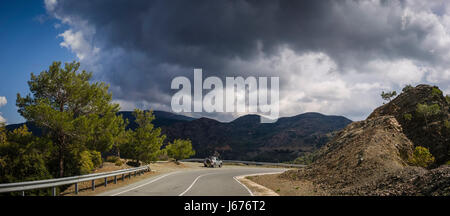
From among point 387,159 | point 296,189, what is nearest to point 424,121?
point 387,159

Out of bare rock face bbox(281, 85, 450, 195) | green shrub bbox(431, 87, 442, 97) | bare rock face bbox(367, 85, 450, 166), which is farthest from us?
green shrub bbox(431, 87, 442, 97)

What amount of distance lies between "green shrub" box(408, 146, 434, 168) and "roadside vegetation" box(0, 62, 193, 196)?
26517 mm

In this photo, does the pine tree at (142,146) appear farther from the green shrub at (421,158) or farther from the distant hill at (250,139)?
the distant hill at (250,139)

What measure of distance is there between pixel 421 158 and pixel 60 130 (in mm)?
29883

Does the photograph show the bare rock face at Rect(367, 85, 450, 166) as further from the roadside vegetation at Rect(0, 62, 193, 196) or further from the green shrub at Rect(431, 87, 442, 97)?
the roadside vegetation at Rect(0, 62, 193, 196)

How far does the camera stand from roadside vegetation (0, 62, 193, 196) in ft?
75.6

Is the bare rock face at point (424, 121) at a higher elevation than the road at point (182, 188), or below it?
higher

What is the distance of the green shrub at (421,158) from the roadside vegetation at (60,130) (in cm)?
2652

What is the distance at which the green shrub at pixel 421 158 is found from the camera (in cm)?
2148

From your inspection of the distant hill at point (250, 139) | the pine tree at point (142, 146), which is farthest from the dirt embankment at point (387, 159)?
the distant hill at point (250, 139)

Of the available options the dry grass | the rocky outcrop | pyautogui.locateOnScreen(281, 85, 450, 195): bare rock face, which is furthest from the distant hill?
the dry grass

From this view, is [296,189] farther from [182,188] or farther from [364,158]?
[182,188]
